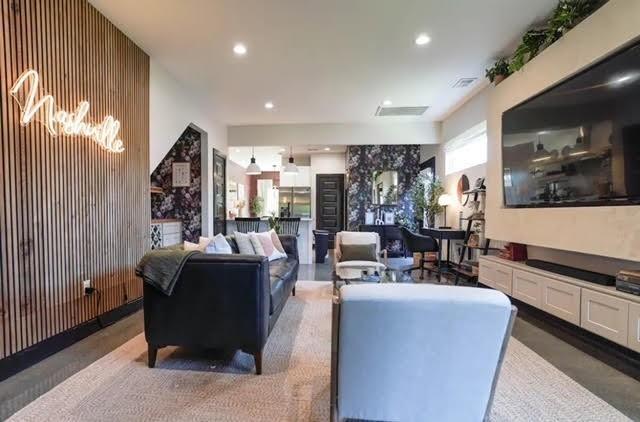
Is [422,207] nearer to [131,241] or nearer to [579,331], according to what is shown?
[579,331]

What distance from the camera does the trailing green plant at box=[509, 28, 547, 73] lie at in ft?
10.9

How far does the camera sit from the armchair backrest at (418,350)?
4.31 ft

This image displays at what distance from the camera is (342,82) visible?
468cm

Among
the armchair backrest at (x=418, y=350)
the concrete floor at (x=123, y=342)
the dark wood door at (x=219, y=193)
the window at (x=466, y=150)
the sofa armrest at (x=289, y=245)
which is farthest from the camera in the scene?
the dark wood door at (x=219, y=193)

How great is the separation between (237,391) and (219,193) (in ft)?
16.8

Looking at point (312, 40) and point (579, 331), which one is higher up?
point (312, 40)

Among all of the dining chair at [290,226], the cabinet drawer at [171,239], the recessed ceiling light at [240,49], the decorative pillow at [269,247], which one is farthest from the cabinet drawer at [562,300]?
the cabinet drawer at [171,239]

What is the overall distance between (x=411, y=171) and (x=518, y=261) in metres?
4.70

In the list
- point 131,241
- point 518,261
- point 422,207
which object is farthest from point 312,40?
point 422,207

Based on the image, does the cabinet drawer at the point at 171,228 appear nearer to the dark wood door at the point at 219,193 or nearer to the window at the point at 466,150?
the dark wood door at the point at 219,193

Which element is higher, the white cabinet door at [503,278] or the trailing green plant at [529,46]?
the trailing green plant at [529,46]

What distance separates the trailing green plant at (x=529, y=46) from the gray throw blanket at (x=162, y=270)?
157 inches

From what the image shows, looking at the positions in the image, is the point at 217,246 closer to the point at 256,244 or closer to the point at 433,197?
the point at 256,244

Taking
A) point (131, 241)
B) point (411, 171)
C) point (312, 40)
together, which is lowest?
point (131, 241)
